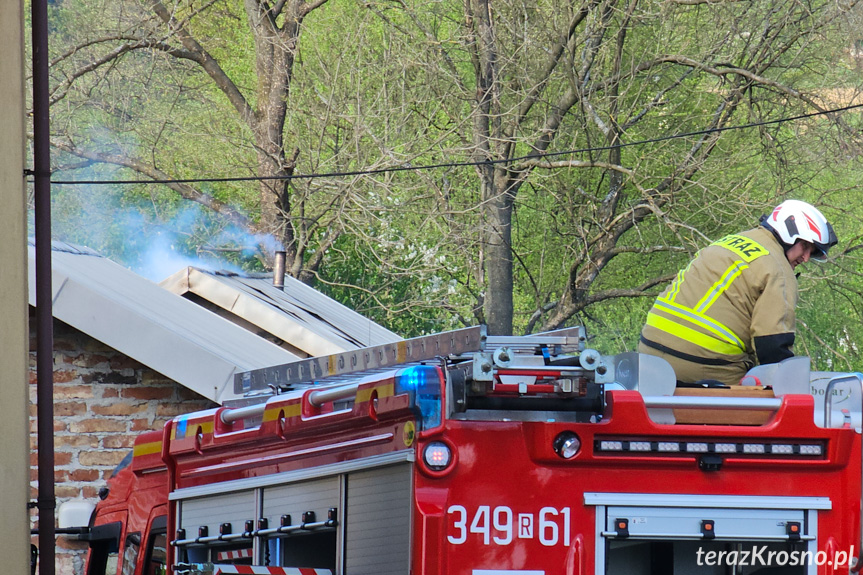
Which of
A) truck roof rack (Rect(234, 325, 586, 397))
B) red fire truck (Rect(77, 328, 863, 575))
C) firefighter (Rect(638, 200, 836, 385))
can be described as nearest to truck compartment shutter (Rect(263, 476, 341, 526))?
red fire truck (Rect(77, 328, 863, 575))

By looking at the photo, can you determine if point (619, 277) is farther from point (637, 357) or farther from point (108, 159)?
point (637, 357)

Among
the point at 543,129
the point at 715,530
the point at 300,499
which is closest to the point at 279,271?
→ the point at 543,129

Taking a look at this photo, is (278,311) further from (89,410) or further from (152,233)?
(152,233)

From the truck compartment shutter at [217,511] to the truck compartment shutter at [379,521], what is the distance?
84 centimetres

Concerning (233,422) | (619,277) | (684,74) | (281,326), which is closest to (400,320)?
(619,277)

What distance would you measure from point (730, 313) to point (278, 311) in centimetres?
604

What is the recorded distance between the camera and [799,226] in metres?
5.85

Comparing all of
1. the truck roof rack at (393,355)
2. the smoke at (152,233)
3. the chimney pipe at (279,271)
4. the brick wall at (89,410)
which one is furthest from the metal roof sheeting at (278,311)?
the smoke at (152,233)

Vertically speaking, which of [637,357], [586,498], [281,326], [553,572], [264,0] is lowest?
[553,572]

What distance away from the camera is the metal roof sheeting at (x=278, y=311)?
1055 cm

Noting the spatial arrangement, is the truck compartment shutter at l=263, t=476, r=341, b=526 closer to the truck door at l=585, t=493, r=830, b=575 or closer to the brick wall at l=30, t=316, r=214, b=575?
the truck door at l=585, t=493, r=830, b=575

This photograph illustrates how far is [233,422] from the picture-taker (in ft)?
19.4

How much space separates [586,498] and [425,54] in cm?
1507

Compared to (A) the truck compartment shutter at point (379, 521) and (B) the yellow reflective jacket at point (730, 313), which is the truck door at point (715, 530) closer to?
(A) the truck compartment shutter at point (379, 521)
